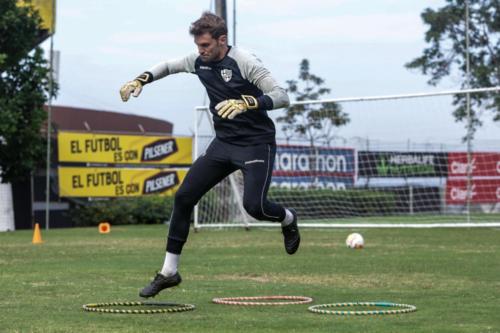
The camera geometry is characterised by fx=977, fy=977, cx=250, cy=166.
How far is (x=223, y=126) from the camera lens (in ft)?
28.3

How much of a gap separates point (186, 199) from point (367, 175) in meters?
18.7

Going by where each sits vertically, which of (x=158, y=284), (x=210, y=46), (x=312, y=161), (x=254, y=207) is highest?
(x=210, y=46)

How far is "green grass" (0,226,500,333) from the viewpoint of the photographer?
728 centimetres

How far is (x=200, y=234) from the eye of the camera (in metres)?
23.0

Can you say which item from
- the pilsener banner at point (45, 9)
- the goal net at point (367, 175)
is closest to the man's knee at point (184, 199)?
the goal net at point (367, 175)

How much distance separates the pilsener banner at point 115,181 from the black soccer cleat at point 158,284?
2337 centimetres

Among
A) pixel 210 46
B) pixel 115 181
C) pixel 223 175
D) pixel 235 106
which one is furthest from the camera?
pixel 115 181

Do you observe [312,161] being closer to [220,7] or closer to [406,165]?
[406,165]

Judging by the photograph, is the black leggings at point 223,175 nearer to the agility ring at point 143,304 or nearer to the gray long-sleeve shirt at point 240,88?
the gray long-sleeve shirt at point 240,88

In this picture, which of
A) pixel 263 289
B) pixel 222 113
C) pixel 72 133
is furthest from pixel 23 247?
pixel 72 133

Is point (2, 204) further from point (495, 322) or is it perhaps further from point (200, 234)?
point (495, 322)

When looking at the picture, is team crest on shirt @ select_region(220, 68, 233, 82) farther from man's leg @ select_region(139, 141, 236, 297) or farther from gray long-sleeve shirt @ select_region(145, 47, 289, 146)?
man's leg @ select_region(139, 141, 236, 297)

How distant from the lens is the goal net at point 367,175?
84.7 ft

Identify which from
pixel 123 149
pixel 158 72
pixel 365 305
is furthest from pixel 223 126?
pixel 123 149
